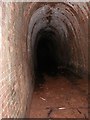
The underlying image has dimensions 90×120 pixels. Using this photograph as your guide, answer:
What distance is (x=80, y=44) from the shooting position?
13.0 m

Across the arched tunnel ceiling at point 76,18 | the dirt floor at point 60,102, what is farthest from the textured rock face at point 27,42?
the dirt floor at point 60,102

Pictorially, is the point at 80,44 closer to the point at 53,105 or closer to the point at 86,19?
the point at 86,19

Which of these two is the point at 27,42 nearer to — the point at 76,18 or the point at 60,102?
the point at 60,102

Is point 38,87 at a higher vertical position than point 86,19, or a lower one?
lower

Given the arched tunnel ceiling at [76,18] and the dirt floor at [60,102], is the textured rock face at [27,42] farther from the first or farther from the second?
the dirt floor at [60,102]

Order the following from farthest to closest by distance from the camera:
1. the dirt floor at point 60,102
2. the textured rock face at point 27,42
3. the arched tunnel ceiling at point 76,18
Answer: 1. the arched tunnel ceiling at point 76,18
2. the dirt floor at point 60,102
3. the textured rock face at point 27,42

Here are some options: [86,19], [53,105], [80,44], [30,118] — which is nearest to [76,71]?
[80,44]

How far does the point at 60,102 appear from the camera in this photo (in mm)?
9172

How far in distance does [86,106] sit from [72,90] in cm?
288

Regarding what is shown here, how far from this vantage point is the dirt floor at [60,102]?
25.1ft

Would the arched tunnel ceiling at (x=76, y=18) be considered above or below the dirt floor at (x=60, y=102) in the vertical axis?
above

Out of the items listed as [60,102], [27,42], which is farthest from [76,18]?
[60,102]

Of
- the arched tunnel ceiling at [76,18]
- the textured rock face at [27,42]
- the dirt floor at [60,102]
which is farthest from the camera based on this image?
the arched tunnel ceiling at [76,18]

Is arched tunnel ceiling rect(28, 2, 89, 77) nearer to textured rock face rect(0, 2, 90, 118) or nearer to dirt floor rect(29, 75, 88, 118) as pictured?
textured rock face rect(0, 2, 90, 118)
